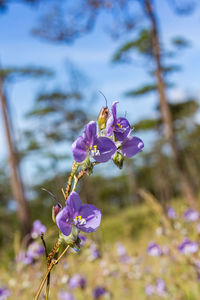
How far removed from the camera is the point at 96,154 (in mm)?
757

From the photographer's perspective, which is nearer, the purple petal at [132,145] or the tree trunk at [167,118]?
the purple petal at [132,145]

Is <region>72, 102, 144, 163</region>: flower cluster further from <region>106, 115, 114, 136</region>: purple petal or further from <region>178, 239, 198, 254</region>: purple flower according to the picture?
<region>178, 239, 198, 254</region>: purple flower

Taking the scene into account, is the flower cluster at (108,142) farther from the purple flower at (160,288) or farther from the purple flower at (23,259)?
the purple flower at (160,288)

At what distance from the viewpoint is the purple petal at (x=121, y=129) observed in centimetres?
80

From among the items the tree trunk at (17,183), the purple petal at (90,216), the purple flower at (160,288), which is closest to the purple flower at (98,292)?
the purple flower at (160,288)

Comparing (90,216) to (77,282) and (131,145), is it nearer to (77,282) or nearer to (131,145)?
(131,145)

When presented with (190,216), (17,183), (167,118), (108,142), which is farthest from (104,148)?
(17,183)

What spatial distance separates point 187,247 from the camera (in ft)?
6.98

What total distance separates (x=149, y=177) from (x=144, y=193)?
3651 cm

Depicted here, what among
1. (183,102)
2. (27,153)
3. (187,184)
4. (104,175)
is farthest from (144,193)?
(104,175)

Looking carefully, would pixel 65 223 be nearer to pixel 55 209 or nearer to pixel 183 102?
pixel 55 209

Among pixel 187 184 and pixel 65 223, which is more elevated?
pixel 65 223

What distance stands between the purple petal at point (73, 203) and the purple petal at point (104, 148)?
10cm

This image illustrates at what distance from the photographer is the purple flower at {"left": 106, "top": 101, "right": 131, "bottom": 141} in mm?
791
